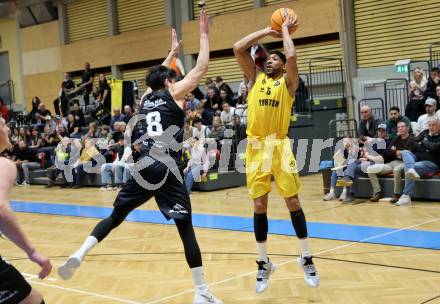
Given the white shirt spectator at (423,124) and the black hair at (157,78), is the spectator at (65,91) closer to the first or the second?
the white shirt spectator at (423,124)

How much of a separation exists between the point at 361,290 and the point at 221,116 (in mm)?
9975

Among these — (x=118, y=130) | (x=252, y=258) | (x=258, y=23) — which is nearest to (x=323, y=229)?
(x=252, y=258)

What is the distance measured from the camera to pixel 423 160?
968cm

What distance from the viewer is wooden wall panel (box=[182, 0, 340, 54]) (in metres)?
16.1

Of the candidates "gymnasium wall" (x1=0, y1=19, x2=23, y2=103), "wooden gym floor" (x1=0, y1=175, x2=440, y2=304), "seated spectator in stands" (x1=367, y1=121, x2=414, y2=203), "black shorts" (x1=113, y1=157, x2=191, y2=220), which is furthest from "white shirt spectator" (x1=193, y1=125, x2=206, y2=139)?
"gymnasium wall" (x1=0, y1=19, x2=23, y2=103)

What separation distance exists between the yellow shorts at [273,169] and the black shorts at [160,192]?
750 millimetres

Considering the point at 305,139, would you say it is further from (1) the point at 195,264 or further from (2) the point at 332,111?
(1) the point at 195,264

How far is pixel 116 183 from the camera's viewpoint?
14.8 meters

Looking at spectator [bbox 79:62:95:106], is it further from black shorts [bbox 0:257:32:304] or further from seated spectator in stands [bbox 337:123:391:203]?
black shorts [bbox 0:257:32:304]

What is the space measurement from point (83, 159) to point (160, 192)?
38.0 ft

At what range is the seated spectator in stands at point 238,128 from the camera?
552 inches

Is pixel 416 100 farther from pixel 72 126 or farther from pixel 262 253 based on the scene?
pixel 72 126

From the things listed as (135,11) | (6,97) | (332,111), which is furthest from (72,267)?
(6,97)

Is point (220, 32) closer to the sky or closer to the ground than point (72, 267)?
closer to the sky
